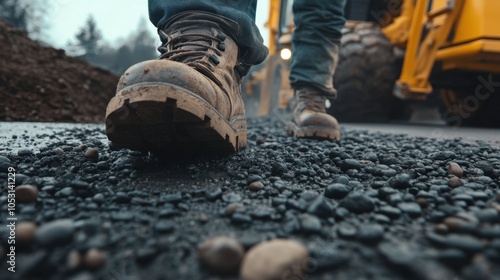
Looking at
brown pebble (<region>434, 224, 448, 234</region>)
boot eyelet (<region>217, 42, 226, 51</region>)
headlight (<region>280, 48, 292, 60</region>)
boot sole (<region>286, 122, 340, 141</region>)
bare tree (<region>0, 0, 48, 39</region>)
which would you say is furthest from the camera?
bare tree (<region>0, 0, 48, 39</region>)

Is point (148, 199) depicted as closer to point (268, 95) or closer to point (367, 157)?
point (367, 157)

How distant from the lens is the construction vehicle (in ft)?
9.88

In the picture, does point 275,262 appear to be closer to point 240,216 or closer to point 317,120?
point 240,216

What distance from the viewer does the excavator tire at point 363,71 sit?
12.1ft

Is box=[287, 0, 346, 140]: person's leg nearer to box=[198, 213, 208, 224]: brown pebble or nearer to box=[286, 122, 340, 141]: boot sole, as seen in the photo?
box=[286, 122, 340, 141]: boot sole

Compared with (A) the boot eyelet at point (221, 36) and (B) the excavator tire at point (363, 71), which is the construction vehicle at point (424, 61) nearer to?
(B) the excavator tire at point (363, 71)

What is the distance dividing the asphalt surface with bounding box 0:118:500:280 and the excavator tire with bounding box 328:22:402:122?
2725mm

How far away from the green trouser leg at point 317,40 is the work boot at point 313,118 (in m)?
0.06

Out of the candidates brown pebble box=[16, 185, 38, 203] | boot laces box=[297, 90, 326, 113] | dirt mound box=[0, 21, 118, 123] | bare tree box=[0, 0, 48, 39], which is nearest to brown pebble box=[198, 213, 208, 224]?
brown pebble box=[16, 185, 38, 203]

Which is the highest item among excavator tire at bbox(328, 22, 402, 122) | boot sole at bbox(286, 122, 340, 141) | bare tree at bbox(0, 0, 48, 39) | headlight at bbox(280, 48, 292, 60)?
bare tree at bbox(0, 0, 48, 39)

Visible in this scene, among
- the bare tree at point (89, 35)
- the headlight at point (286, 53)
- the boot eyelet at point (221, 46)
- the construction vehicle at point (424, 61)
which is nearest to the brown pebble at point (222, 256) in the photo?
the boot eyelet at point (221, 46)

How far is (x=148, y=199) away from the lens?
0.77 metres

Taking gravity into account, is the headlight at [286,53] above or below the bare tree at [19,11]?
below

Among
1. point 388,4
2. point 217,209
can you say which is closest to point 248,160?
point 217,209
